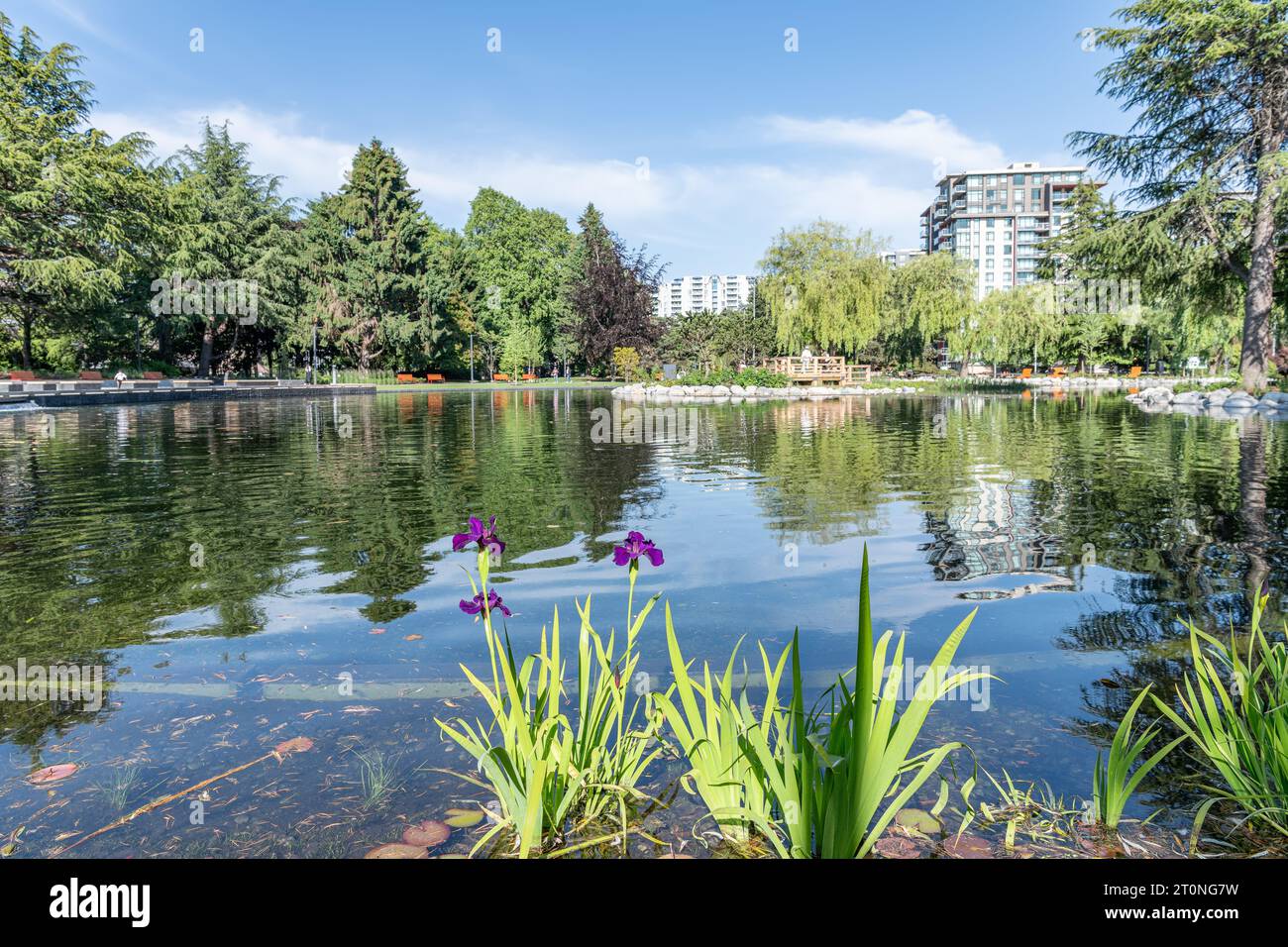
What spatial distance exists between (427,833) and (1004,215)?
499 ft

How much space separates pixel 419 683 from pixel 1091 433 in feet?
63.0

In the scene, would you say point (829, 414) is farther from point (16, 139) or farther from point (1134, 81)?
point (16, 139)

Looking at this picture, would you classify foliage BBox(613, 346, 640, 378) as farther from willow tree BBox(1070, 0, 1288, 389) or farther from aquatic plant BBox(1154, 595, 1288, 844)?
aquatic plant BBox(1154, 595, 1288, 844)

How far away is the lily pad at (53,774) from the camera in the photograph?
321 cm

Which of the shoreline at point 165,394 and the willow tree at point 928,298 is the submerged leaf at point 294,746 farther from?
the willow tree at point 928,298

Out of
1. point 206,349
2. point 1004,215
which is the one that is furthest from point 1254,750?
point 1004,215

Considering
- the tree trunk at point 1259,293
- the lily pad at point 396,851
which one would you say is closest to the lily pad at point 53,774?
the lily pad at point 396,851

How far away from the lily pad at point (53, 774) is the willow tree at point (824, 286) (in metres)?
45.8

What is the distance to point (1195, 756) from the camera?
326cm

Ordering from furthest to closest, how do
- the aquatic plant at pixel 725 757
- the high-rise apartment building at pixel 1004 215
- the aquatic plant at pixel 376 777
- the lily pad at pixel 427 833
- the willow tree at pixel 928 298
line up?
the high-rise apartment building at pixel 1004 215 → the willow tree at pixel 928 298 → the aquatic plant at pixel 376 777 → the lily pad at pixel 427 833 → the aquatic plant at pixel 725 757

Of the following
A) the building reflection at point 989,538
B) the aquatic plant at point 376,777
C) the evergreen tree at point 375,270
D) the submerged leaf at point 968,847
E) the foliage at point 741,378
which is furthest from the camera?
the evergreen tree at point 375,270

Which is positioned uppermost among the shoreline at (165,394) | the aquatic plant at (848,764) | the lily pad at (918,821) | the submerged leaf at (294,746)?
the shoreline at (165,394)

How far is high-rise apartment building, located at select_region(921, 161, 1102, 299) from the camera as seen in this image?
136m
